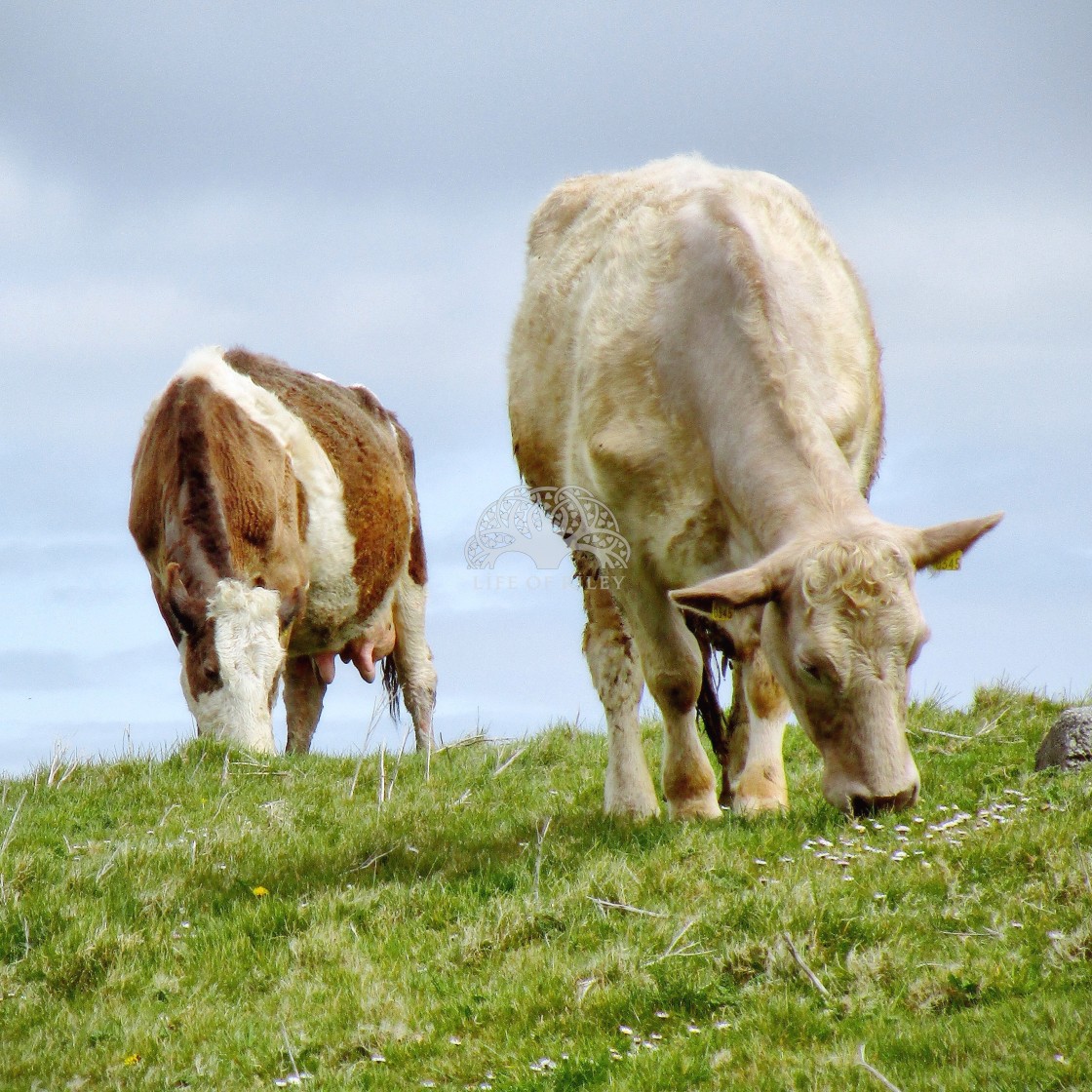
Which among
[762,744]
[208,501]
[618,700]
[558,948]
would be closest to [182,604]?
[208,501]

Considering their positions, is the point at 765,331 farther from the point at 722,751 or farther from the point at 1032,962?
the point at 1032,962

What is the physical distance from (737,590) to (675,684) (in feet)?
5.25

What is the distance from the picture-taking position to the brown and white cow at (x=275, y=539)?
10984mm

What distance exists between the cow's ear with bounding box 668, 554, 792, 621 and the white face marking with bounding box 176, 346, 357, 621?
7.09 m

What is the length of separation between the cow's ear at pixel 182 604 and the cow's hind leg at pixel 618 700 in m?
4.04

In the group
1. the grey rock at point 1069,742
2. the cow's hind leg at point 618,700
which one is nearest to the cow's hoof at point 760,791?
the cow's hind leg at point 618,700

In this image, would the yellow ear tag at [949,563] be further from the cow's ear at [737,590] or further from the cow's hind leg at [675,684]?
the cow's hind leg at [675,684]

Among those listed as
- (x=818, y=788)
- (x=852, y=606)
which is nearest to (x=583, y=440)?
(x=852, y=606)

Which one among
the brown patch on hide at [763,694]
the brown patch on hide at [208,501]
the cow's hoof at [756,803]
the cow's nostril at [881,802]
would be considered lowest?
the cow's hoof at [756,803]

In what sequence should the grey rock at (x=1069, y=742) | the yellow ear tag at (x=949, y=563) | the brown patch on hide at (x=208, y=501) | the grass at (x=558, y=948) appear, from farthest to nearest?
the brown patch on hide at (x=208, y=501), the grey rock at (x=1069, y=742), the yellow ear tag at (x=949, y=563), the grass at (x=558, y=948)

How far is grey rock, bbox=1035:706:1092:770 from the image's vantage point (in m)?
7.39

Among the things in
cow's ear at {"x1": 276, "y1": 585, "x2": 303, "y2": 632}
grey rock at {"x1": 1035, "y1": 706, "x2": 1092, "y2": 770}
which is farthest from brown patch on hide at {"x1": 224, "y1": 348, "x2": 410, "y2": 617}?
grey rock at {"x1": 1035, "y1": 706, "x2": 1092, "y2": 770}

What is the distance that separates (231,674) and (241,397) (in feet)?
8.45

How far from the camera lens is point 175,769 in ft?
30.0
